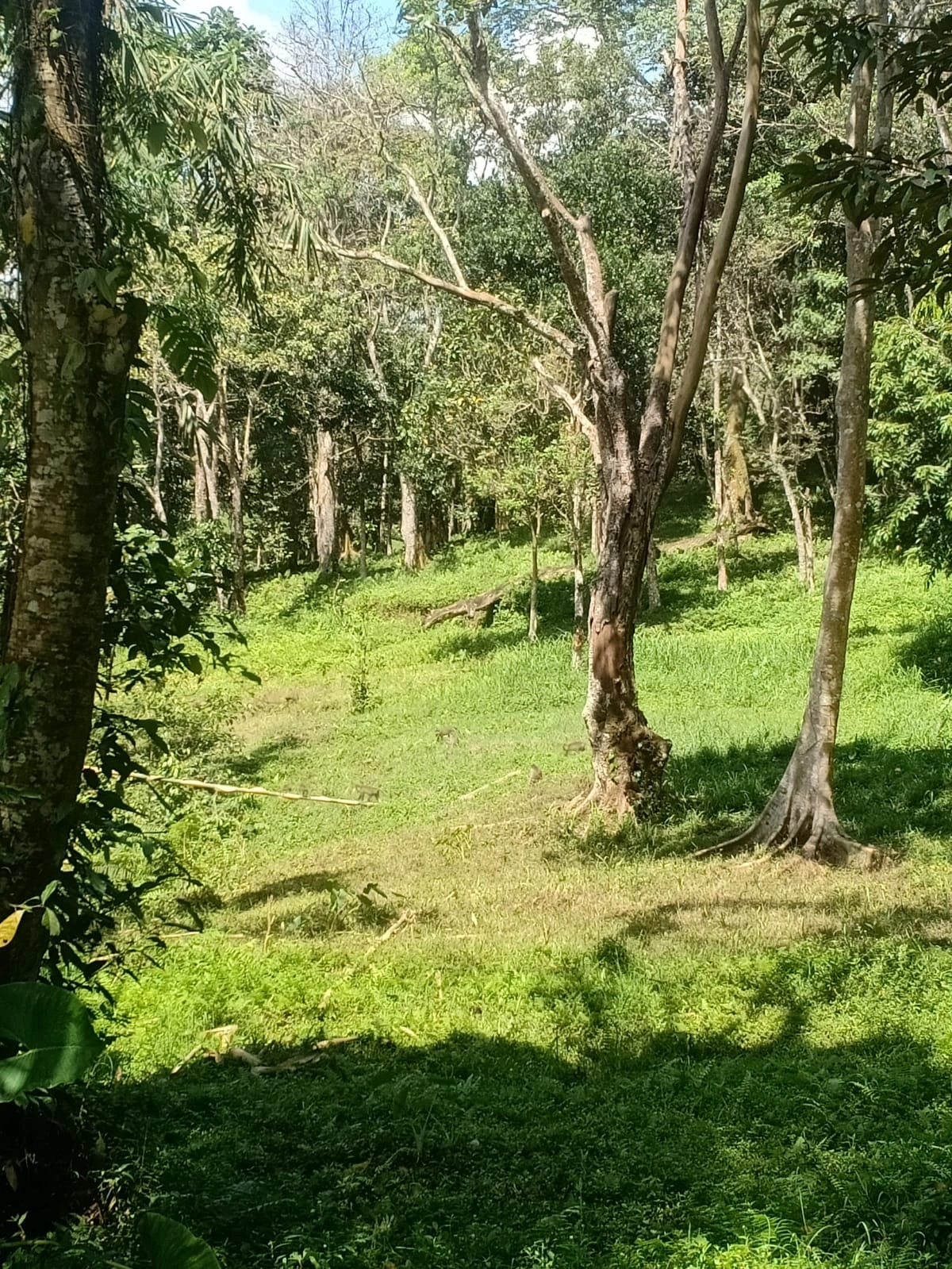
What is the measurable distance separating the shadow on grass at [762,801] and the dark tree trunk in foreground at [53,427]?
669 centimetres

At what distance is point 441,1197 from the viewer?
3.54m

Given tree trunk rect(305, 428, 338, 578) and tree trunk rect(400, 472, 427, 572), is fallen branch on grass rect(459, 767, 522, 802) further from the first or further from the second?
tree trunk rect(305, 428, 338, 578)

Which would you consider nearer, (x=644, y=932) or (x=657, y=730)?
(x=644, y=932)

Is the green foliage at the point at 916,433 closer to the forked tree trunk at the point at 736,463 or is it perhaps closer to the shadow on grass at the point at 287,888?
the shadow on grass at the point at 287,888

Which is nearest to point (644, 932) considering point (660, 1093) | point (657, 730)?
point (660, 1093)

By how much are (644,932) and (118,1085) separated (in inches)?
132

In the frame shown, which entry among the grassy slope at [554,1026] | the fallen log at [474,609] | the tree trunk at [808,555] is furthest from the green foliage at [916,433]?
the fallen log at [474,609]

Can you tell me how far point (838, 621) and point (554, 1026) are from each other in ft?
13.7

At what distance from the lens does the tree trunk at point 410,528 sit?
29.6 m

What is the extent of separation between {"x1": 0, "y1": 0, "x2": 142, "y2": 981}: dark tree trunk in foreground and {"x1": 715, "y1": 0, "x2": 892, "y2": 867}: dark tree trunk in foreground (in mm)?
6194

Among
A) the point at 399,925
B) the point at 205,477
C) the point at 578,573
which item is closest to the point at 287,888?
the point at 399,925

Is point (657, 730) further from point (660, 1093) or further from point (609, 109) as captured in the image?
point (609, 109)

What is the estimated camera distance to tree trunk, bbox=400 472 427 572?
2959cm

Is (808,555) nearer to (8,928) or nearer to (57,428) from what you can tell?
(57,428)
